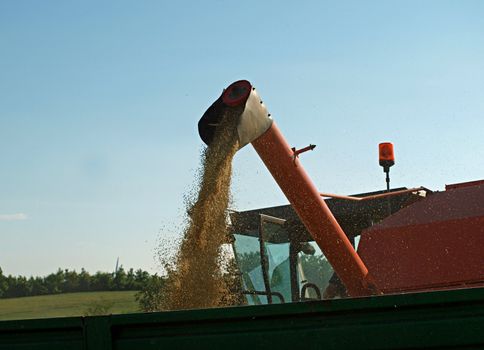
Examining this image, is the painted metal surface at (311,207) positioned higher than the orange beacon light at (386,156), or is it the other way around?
the orange beacon light at (386,156)

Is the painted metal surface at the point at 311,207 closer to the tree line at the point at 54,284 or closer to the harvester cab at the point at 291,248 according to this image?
the harvester cab at the point at 291,248

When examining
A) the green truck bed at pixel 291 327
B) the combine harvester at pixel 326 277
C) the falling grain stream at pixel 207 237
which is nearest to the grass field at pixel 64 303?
the combine harvester at pixel 326 277

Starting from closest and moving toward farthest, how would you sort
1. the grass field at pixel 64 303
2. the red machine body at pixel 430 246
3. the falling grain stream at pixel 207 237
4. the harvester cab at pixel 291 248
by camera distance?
the falling grain stream at pixel 207 237
the red machine body at pixel 430 246
the harvester cab at pixel 291 248
the grass field at pixel 64 303

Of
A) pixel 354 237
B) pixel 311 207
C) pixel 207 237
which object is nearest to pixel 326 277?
pixel 354 237

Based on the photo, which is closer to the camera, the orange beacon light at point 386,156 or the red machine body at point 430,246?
the red machine body at point 430,246

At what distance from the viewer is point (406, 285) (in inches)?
165

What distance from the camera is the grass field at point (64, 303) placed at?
28.1 metres

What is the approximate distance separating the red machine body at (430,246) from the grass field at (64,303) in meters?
23.1

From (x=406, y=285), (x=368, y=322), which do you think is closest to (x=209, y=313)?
(x=368, y=322)

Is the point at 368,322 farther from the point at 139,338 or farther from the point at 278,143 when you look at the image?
the point at 278,143

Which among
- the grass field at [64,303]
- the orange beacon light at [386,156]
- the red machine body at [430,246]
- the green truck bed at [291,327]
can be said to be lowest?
the green truck bed at [291,327]

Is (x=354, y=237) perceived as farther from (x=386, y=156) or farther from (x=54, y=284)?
(x=54, y=284)

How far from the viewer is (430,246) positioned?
419 cm

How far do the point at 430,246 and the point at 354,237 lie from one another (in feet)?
3.37
